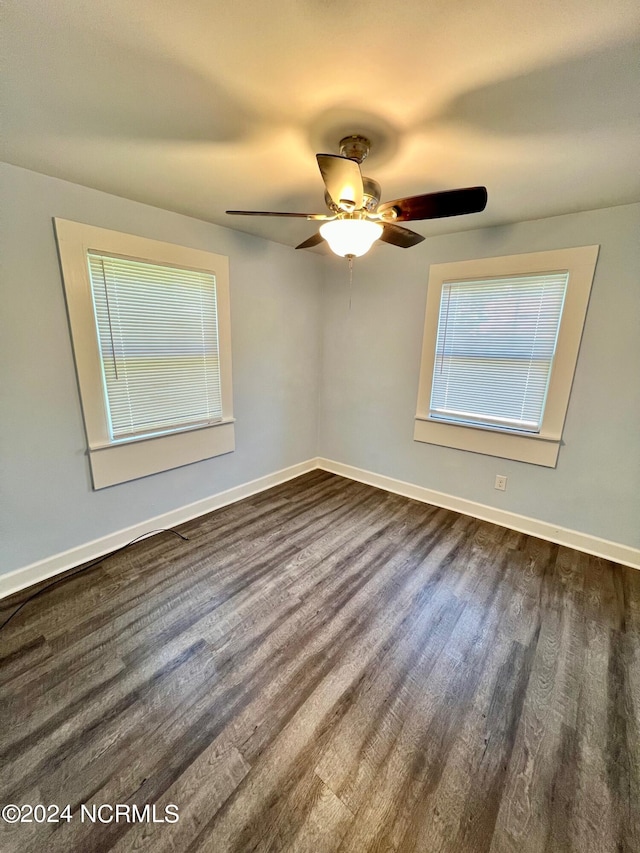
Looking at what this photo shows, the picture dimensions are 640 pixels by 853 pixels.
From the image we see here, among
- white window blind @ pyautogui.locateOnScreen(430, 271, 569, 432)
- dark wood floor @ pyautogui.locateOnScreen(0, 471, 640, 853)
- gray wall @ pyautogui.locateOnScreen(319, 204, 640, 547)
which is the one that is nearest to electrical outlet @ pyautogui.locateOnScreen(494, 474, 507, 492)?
gray wall @ pyautogui.locateOnScreen(319, 204, 640, 547)

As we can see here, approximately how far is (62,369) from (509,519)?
3443 mm

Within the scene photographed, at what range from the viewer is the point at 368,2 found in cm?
87

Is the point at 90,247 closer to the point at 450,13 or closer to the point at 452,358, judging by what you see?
the point at 450,13

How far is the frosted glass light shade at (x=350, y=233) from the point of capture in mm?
1414

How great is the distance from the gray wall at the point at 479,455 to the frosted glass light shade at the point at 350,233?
63.4 inches

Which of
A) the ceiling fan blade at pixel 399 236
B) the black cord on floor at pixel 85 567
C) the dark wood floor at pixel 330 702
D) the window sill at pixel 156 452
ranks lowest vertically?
the dark wood floor at pixel 330 702

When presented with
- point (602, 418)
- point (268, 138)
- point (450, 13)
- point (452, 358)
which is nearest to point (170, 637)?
point (268, 138)

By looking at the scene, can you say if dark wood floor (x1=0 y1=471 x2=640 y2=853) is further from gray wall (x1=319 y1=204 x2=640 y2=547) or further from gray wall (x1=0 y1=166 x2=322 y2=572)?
gray wall (x1=319 y1=204 x2=640 y2=547)

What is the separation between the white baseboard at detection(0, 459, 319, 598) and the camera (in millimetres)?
1990

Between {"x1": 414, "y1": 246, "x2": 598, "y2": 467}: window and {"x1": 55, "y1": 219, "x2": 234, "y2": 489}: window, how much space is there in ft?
6.07

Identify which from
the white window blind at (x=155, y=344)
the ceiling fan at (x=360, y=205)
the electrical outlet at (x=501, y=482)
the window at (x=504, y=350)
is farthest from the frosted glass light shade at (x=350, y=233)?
the electrical outlet at (x=501, y=482)

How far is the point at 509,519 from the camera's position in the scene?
278 cm

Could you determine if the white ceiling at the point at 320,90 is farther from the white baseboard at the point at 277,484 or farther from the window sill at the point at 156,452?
the white baseboard at the point at 277,484

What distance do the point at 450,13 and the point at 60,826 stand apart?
2.64m
